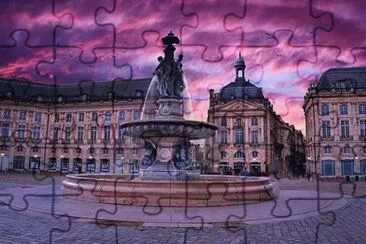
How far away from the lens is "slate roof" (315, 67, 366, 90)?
64806 millimetres

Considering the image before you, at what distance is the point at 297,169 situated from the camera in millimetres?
75125

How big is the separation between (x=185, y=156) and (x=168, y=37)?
618 centimetres

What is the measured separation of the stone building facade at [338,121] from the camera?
63156mm

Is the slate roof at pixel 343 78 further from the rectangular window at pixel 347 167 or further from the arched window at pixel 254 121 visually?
the arched window at pixel 254 121

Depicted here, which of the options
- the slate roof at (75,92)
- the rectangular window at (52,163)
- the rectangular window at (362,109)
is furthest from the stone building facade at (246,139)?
the rectangular window at (52,163)

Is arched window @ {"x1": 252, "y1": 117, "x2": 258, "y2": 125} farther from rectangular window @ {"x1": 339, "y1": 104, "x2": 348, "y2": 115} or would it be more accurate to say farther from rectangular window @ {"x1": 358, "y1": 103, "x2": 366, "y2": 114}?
rectangular window @ {"x1": 358, "y1": 103, "x2": 366, "y2": 114}

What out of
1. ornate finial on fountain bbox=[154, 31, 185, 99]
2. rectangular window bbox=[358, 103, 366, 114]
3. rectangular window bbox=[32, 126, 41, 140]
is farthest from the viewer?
rectangular window bbox=[32, 126, 41, 140]

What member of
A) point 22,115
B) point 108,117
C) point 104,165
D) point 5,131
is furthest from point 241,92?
point 5,131

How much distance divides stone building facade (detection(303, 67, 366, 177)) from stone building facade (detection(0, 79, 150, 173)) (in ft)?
108

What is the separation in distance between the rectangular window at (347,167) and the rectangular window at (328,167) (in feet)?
5.16

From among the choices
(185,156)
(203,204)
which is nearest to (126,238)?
(203,204)

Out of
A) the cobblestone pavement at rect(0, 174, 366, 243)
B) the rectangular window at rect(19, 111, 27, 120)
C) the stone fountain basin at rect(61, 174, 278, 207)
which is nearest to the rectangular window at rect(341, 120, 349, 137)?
the stone fountain basin at rect(61, 174, 278, 207)

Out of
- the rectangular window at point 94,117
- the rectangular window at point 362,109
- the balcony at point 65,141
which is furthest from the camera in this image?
the balcony at point 65,141

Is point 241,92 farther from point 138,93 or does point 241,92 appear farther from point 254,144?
point 138,93
